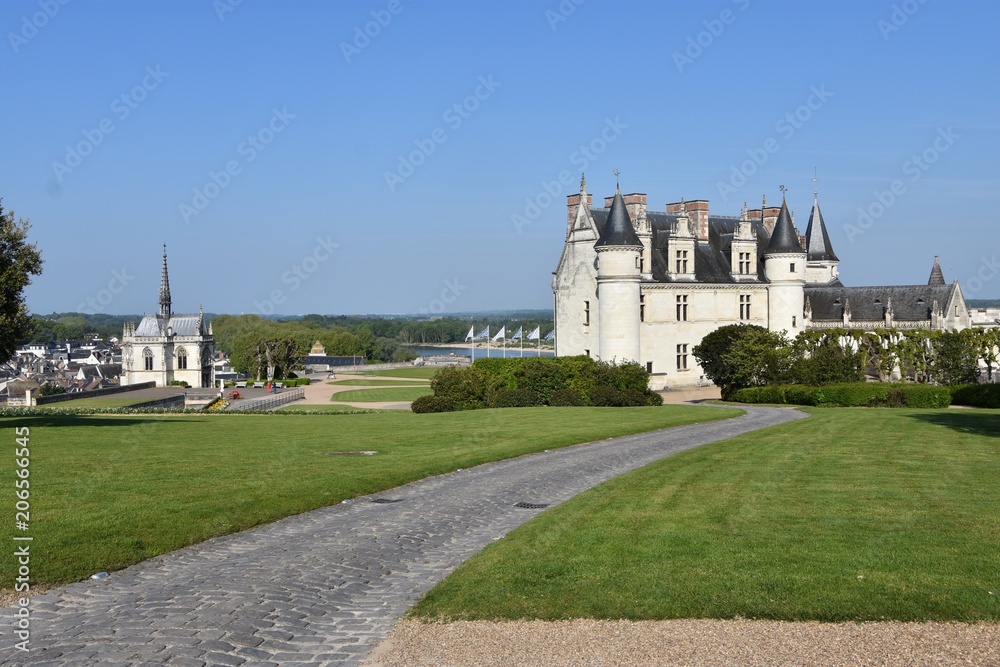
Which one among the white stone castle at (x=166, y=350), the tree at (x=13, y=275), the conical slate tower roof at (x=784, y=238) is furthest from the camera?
the white stone castle at (x=166, y=350)

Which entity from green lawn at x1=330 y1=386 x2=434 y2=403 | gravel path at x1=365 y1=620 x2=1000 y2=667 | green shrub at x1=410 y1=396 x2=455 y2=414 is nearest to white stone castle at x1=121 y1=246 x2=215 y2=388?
green lawn at x1=330 y1=386 x2=434 y2=403

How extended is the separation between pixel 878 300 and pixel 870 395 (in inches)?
1186

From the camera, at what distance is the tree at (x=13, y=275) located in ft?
88.0

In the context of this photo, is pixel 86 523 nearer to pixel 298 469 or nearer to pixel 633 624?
pixel 298 469

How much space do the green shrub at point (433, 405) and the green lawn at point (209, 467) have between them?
897 cm

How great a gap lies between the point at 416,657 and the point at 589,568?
300 cm

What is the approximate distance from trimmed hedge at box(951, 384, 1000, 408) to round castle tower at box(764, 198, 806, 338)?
23.7 metres

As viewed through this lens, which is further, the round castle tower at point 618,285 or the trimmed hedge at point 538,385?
the round castle tower at point 618,285

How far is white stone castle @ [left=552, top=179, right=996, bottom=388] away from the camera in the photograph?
185 ft

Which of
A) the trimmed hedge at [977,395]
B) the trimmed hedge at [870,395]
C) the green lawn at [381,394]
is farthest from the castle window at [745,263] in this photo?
the trimmed hedge at [977,395]

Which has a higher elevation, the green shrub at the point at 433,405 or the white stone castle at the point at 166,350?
the white stone castle at the point at 166,350

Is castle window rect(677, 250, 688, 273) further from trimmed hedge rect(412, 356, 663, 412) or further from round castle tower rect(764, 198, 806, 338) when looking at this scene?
trimmed hedge rect(412, 356, 663, 412)

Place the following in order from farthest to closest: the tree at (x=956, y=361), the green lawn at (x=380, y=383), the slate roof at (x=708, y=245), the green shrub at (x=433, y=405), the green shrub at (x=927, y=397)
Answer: the green lawn at (x=380, y=383) → the slate roof at (x=708, y=245) → the tree at (x=956, y=361) → the green shrub at (x=433, y=405) → the green shrub at (x=927, y=397)

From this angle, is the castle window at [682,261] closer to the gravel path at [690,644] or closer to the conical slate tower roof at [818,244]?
the conical slate tower roof at [818,244]
